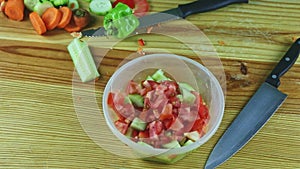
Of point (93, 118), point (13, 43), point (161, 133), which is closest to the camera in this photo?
point (161, 133)

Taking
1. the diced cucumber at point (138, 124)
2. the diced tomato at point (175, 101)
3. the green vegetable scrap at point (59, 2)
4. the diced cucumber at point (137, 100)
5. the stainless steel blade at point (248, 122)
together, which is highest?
the green vegetable scrap at point (59, 2)

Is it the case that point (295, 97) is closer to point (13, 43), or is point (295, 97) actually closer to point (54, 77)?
point (54, 77)

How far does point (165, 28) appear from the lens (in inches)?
70.6

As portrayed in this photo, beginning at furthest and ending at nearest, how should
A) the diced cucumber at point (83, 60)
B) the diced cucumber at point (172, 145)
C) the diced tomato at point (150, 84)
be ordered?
1. the diced cucumber at point (83, 60)
2. the diced tomato at point (150, 84)
3. the diced cucumber at point (172, 145)

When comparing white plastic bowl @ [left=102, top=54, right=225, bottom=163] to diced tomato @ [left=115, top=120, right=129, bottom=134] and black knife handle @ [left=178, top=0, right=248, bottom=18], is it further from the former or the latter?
black knife handle @ [left=178, top=0, right=248, bottom=18]

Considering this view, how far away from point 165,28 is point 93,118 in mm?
417

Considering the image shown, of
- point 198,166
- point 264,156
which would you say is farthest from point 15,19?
point 264,156

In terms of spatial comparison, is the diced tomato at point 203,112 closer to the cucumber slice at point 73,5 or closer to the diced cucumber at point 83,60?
the diced cucumber at point 83,60

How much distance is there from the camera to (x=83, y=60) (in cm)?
167

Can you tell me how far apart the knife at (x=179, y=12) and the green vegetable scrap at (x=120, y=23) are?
2cm

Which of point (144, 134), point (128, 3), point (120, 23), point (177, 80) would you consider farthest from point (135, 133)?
point (128, 3)

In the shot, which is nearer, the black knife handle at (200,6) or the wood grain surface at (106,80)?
the wood grain surface at (106,80)

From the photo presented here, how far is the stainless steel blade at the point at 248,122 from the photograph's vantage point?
148cm

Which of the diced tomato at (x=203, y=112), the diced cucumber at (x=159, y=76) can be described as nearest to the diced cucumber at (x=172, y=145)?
the diced tomato at (x=203, y=112)
